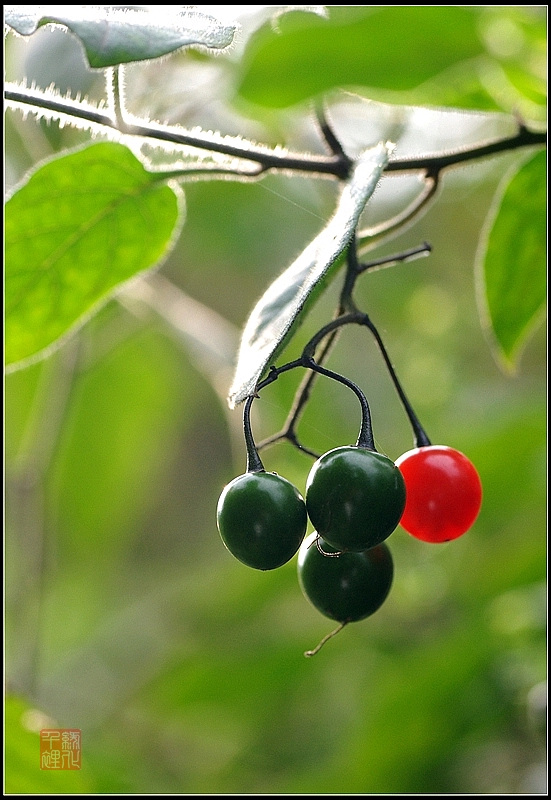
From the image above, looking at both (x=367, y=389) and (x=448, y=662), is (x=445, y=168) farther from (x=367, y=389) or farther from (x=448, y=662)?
(x=367, y=389)

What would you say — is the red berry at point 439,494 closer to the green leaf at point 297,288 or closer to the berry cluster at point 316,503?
the berry cluster at point 316,503

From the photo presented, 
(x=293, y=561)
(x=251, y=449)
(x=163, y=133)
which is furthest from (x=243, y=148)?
(x=293, y=561)

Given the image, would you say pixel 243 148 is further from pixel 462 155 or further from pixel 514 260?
pixel 514 260

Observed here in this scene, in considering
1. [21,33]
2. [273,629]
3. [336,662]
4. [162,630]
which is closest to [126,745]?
[162,630]

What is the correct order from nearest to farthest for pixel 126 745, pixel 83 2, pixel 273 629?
pixel 83 2 < pixel 273 629 < pixel 126 745

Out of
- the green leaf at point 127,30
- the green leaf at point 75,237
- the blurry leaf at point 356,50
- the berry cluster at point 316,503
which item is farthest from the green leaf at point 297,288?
the blurry leaf at point 356,50

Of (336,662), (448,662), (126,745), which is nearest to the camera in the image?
(448,662)

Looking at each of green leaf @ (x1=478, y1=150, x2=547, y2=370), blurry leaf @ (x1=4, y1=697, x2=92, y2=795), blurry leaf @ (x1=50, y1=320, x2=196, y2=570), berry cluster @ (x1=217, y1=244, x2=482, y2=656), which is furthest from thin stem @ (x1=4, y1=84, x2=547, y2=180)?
blurry leaf @ (x1=50, y1=320, x2=196, y2=570)
